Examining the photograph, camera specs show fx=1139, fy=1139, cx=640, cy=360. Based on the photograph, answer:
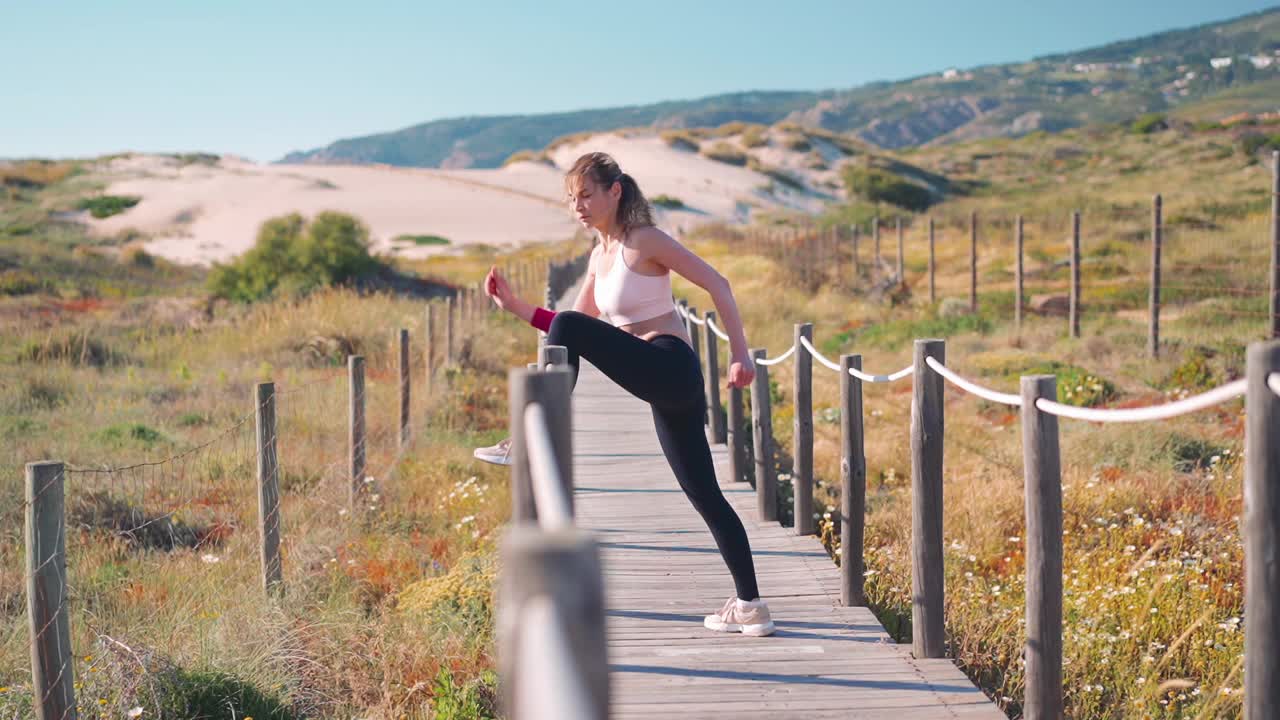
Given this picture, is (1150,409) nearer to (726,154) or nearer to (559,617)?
(559,617)

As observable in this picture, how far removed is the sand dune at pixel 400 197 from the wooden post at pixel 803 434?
147 feet

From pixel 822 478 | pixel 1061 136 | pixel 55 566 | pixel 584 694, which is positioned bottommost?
pixel 822 478

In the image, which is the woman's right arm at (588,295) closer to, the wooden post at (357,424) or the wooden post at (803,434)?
the wooden post at (803,434)

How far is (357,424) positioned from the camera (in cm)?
742

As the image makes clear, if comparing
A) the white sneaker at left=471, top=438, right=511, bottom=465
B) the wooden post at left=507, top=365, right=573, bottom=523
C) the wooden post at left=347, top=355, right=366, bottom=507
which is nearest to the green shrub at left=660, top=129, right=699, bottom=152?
the wooden post at left=347, top=355, right=366, bottom=507

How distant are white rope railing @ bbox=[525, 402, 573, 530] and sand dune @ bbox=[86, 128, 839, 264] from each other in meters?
47.9

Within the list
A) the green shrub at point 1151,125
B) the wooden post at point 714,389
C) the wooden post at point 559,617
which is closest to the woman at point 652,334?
the wooden post at point 559,617

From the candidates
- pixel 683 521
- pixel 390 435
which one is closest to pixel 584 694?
pixel 683 521

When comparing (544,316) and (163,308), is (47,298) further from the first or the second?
(544,316)

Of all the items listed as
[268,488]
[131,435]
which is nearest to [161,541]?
[268,488]

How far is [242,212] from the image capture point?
65.9 meters

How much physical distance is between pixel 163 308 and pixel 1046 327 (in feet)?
55.4

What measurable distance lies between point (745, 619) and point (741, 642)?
8cm

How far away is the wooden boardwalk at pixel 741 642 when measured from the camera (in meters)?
3.59
